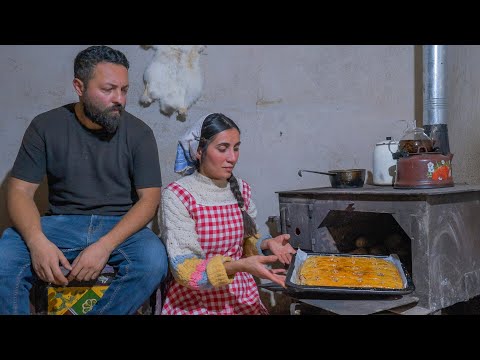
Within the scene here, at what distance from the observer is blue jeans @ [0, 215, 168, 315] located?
7.97 feet

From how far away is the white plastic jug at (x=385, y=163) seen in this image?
3.31 m

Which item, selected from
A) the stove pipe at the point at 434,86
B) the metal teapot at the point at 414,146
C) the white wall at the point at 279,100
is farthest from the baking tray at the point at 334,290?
the stove pipe at the point at 434,86

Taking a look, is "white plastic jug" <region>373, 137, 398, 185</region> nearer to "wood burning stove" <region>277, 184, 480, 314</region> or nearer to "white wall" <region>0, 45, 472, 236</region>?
"wood burning stove" <region>277, 184, 480, 314</region>

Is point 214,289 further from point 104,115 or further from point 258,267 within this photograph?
point 104,115

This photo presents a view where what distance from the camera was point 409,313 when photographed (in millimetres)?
2469

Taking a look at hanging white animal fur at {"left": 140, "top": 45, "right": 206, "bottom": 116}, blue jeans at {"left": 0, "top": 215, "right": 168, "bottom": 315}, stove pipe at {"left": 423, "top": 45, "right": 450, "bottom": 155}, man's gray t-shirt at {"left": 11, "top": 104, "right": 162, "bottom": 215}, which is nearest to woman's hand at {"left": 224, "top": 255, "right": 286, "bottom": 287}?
blue jeans at {"left": 0, "top": 215, "right": 168, "bottom": 315}

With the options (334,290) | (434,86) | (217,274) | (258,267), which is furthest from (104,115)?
(434,86)

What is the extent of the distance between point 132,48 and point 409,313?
2766mm

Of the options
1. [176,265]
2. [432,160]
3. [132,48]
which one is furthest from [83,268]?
[432,160]

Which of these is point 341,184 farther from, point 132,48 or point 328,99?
point 132,48

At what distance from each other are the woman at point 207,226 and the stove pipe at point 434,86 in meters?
1.72

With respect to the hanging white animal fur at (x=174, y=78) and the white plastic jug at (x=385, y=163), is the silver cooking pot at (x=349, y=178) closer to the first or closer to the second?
the white plastic jug at (x=385, y=163)

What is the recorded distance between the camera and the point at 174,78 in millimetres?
3512

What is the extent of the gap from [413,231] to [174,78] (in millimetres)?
2121
